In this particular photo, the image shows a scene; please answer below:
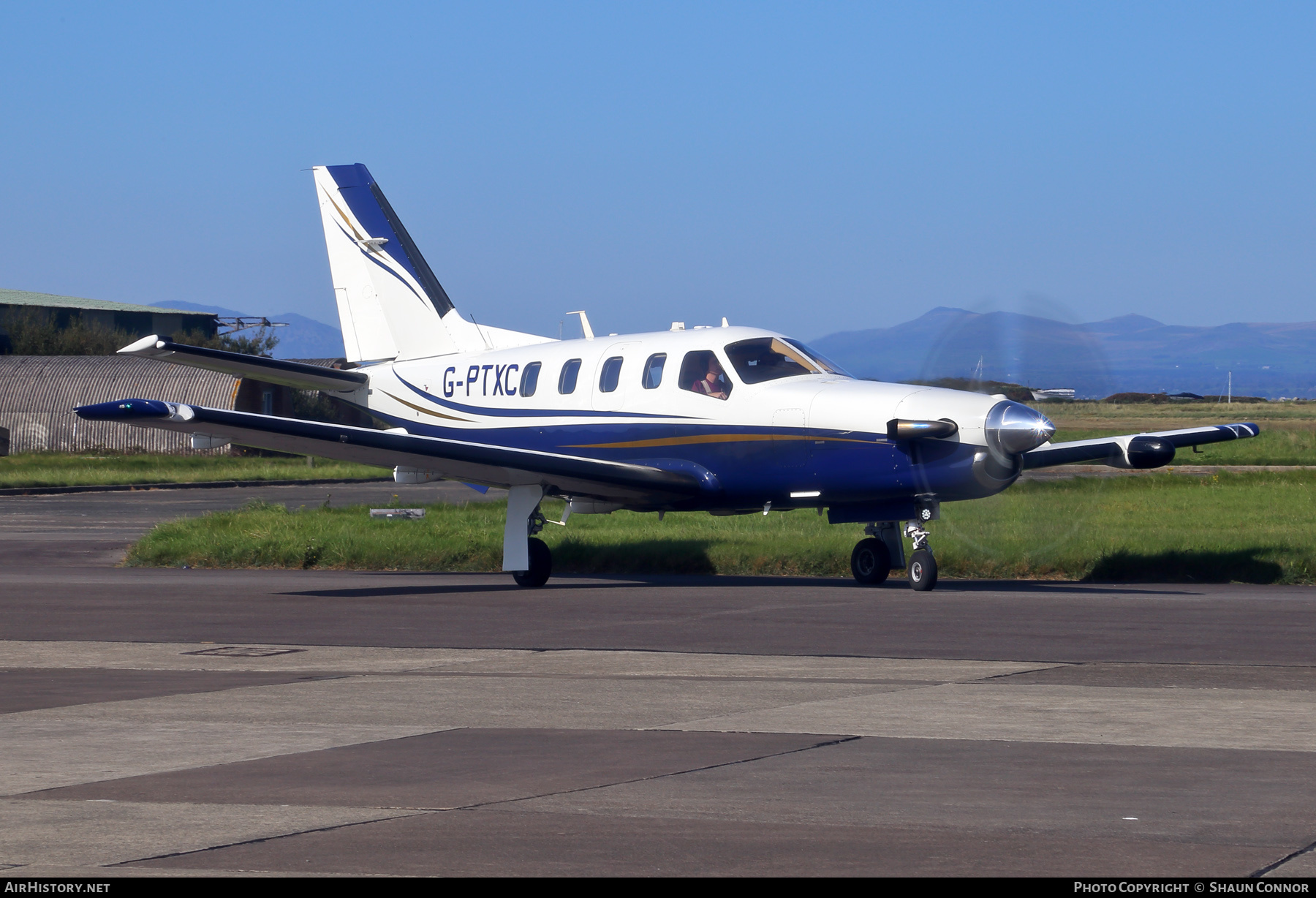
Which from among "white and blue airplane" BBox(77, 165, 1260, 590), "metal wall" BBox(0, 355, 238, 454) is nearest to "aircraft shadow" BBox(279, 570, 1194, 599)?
"white and blue airplane" BBox(77, 165, 1260, 590)

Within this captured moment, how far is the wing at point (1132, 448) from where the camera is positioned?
1714 centimetres

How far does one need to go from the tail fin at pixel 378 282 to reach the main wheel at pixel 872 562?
7193mm

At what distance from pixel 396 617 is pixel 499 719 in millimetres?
6204

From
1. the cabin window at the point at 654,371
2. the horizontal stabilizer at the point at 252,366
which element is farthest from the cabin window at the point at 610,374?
the horizontal stabilizer at the point at 252,366

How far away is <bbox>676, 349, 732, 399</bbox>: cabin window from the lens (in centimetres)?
1788

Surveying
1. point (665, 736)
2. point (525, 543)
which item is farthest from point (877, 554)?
point (665, 736)

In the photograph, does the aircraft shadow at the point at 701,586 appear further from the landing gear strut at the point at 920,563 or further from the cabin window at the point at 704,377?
the cabin window at the point at 704,377

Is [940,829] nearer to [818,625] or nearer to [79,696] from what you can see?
[79,696]

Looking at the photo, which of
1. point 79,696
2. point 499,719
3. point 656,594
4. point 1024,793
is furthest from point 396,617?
point 1024,793

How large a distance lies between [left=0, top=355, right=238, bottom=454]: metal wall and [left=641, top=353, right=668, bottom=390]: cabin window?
40.6 metres

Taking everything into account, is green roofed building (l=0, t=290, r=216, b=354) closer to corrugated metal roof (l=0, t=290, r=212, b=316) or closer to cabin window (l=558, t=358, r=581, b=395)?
corrugated metal roof (l=0, t=290, r=212, b=316)

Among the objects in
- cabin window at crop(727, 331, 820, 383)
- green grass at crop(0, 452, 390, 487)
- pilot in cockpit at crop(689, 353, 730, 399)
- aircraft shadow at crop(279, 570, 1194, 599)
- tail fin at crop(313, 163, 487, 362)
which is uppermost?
tail fin at crop(313, 163, 487, 362)

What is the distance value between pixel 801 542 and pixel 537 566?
4310 mm

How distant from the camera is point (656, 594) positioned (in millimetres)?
16938
